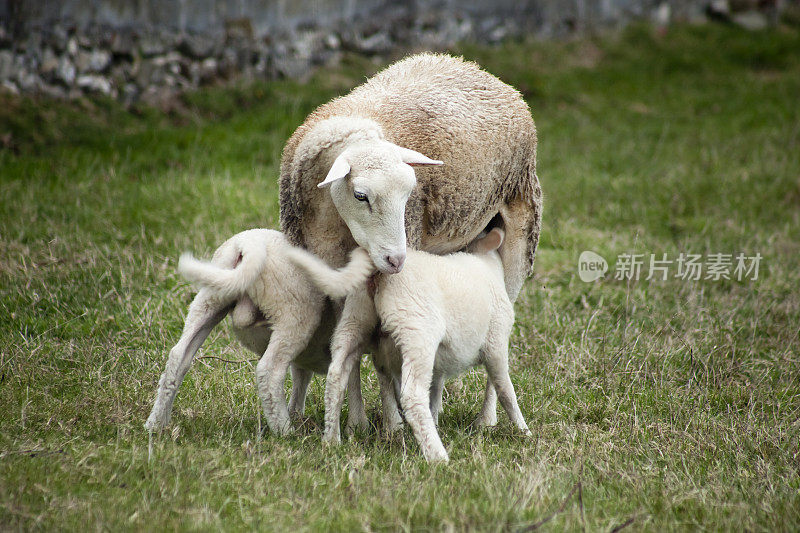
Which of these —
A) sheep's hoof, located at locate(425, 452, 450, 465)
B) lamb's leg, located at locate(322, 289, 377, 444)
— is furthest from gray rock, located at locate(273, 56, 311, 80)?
sheep's hoof, located at locate(425, 452, 450, 465)

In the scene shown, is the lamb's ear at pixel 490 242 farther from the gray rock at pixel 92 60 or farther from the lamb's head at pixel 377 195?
the gray rock at pixel 92 60

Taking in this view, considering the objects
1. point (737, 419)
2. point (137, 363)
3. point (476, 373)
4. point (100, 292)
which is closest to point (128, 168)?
point (100, 292)

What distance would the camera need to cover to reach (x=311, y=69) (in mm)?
10766

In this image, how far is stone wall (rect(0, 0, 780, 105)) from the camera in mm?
8742

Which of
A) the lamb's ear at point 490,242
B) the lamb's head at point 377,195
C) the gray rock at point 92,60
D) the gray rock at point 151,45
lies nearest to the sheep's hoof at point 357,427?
the lamb's head at point 377,195

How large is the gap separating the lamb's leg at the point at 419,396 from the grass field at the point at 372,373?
0.10 meters

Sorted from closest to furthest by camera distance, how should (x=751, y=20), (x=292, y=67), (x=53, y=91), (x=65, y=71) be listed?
(x=53, y=91) < (x=65, y=71) < (x=292, y=67) < (x=751, y=20)

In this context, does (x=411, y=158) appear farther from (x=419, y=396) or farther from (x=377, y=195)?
(x=419, y=396)

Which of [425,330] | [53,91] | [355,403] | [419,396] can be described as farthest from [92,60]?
[419,396]

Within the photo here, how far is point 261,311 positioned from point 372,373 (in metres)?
1.49

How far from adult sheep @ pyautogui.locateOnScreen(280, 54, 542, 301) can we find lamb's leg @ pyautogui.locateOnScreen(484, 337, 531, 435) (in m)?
0.69

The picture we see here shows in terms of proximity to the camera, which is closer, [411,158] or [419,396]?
[419,396]

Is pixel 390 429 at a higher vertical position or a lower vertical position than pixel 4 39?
lower

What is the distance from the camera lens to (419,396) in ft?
11.8
